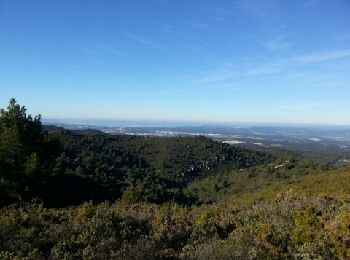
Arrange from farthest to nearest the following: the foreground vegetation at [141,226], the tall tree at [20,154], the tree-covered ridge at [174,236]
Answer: the tall tree at [20,154] < the foreground vegetation at [141,226] < the tree-covered ridge at [174,236]

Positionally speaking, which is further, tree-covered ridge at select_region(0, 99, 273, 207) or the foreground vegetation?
tree-covered ridge at select_region(0, 99, 273, 207)

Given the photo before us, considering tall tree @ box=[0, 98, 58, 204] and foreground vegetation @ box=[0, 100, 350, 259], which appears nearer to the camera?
foreground vegetation @ box=[0, 100, 350, 259]

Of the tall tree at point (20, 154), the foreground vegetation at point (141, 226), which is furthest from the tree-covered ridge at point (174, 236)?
the tall tree at point (20, 154)

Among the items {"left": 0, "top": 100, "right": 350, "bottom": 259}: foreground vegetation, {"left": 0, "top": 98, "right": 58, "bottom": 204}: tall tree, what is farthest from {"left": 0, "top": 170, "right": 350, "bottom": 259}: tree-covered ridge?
{"left": 0, "top": 98, "right": 58, "bottom": 204}: tall tree

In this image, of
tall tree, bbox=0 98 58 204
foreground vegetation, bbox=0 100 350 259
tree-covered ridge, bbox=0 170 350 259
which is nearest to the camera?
tree-covered ridge, bbox=0 170 350 259

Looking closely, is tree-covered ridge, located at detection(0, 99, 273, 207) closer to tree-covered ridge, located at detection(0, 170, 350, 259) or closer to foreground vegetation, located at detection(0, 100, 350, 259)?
foreground vegetation, located at detection(0, 100, 350, 259)

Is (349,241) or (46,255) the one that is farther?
(349,241)

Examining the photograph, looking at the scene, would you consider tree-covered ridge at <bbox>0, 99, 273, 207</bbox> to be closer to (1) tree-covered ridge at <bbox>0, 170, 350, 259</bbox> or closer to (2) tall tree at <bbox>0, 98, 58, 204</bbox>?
(2) tall tree at <bbox>0, 98, 58, 204</bbox>

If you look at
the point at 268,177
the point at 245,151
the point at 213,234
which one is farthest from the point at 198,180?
the point at 213,234

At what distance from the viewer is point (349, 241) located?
30.6 feet

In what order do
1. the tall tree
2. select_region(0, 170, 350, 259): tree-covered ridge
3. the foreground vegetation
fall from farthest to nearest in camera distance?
the tall tree
the foreground vegetation
select_region(0, 170, 350, 259): tree-covered ridge

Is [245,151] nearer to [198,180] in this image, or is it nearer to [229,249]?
[198,180]

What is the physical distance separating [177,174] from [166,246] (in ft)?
224

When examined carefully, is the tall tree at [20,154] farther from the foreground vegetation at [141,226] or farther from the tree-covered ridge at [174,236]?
the tree-covered ridge at [174,236]
